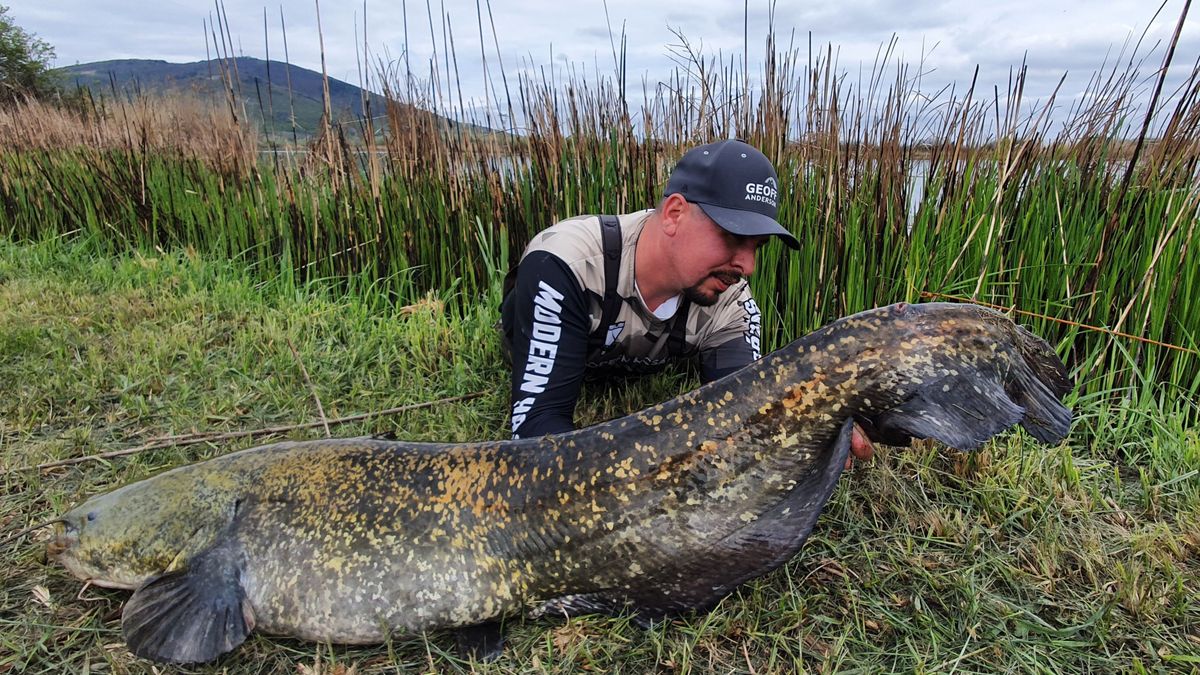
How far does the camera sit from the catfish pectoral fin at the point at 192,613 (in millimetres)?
1812

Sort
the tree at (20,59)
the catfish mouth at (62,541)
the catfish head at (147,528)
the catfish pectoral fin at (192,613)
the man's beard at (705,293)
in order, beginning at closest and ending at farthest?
the catfish pectoral fin at (192,613) → the catfish head at (147,528) → the catfish mouth at (62,541) → the man's beard at (705,293) → the tree at (20,59)

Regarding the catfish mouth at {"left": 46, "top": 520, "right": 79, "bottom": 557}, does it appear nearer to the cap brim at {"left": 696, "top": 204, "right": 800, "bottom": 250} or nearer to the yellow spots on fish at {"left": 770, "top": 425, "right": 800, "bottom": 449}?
the yellow spots on fish at {"left": 770, "top": 425, "right": 800, "bottom": 449}

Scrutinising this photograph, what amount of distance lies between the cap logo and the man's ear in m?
0.21

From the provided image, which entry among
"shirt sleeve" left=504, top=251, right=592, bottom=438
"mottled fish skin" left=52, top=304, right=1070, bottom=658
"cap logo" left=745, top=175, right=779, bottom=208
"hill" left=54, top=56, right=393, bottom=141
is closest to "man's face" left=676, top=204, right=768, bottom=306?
"cap logo" left=745, top=175, right=779, bottom=208

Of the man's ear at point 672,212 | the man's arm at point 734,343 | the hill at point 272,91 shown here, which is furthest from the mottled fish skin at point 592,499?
the hill at point 272,91

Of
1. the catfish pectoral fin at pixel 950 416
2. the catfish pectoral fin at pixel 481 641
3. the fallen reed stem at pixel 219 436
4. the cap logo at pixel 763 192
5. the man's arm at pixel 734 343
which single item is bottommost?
the catfish pectoral fin at pixel 481 641

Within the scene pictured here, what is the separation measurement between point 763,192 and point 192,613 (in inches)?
81.2

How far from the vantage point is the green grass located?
6.15ft

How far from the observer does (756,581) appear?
206cm

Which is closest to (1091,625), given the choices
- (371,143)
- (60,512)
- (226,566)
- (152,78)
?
(226,566)

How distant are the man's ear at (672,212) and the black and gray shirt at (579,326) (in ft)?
0.84

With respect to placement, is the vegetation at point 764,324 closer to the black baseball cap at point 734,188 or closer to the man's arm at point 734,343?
the man's arm at point 734,343

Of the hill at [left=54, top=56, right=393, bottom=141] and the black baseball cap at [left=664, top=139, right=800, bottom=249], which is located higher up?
the hill at [left=54, top=56, right=393, bottom=141]

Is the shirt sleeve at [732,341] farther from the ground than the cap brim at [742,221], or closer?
closer
